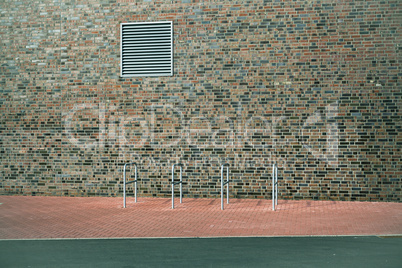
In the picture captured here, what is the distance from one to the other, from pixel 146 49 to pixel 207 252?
8.08 metres

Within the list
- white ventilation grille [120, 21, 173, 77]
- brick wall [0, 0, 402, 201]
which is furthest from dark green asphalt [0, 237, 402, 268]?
white ventilation grille [120, 21, 173, 77]

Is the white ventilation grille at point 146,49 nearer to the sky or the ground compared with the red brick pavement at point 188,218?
nearer to the sky

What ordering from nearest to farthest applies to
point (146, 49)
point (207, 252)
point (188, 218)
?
point (207, 252) < point (188, 218) < point (146, 49)

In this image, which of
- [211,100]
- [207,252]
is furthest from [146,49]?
[207,252]

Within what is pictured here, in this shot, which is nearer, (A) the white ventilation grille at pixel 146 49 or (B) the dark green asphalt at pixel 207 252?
(B) the dark green asphalt at pixel 207 252

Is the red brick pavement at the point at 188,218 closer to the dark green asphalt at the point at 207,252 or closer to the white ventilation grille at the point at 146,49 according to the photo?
the dark green asphalt at the point at 207,252

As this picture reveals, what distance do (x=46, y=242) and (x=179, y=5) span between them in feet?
25.8

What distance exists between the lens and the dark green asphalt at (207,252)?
21.8 feet

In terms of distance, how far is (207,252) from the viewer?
7.31m

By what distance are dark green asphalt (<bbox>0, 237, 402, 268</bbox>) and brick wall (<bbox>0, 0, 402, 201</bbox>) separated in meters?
5.15

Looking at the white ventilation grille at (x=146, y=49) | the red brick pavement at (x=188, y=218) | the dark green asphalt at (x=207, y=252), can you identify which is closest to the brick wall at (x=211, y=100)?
the white ventilation grille at (x=146, y=49)

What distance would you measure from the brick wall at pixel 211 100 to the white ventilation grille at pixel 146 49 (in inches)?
6.9

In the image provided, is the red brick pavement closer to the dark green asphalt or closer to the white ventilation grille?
the dark green asphalt

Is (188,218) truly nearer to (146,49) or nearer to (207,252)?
(207,252)
